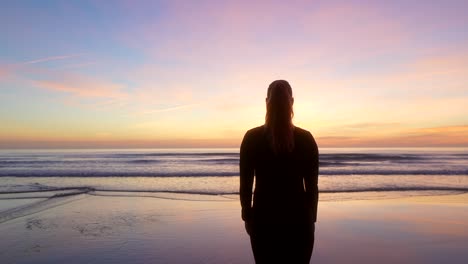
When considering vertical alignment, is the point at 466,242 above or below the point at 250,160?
below

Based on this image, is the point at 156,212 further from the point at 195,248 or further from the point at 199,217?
the point at 195,248

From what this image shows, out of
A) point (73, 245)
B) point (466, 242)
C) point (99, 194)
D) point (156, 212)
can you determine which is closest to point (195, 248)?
point (73, 245)

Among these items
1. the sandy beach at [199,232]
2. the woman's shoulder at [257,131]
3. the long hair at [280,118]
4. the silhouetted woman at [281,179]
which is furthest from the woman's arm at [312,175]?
the sandy beach at [199,232]

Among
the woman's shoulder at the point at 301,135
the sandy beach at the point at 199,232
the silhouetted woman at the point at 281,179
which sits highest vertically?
the woman's shoulder at the point at 301,135

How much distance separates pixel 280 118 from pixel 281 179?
1.14 feet

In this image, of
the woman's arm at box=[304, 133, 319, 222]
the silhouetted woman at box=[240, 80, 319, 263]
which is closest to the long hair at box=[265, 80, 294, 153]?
the silhouetted woman at box=[240, 80, 319, 263]

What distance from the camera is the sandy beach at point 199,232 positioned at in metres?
5.33

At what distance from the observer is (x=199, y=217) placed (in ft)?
27.0

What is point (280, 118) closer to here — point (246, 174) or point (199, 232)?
point (246, 174)

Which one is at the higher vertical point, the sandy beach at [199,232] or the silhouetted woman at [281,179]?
the silhouetted woman at [281,179]

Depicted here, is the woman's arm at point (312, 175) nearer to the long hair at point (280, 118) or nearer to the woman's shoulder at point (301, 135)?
the woman's shoulder at point (301, 135)

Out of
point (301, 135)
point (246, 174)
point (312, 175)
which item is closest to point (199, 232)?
point (246, 174)

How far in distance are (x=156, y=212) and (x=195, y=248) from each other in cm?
339

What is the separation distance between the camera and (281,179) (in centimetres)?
206
